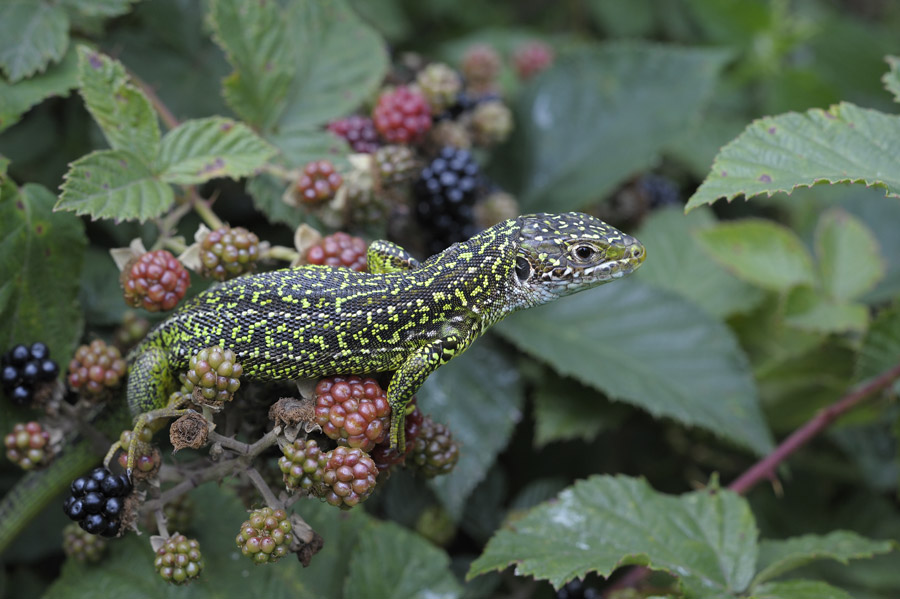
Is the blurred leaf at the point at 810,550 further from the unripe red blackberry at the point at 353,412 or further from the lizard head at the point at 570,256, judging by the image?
the unripe red blackberry at the point at 353,412

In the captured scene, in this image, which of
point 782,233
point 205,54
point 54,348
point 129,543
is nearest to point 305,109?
point 205,54

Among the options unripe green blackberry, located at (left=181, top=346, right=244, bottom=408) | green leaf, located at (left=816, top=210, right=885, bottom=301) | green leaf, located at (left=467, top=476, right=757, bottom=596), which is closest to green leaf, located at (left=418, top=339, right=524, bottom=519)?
green leaf, located at (left=467, top=476, right=757, bottom=596)

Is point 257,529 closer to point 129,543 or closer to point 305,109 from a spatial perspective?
point 129,543

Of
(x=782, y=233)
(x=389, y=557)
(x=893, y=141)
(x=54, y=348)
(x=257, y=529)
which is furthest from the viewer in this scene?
(x=782, y=233)

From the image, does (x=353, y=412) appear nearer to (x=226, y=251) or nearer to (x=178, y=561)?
(x=178, y=561)

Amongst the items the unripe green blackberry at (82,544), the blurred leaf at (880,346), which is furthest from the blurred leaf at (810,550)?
the unripe green blackberry at (82,544)

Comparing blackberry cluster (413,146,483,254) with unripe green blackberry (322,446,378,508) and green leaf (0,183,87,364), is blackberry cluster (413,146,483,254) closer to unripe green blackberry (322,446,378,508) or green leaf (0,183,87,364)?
green leaf (0,183,87,364)
